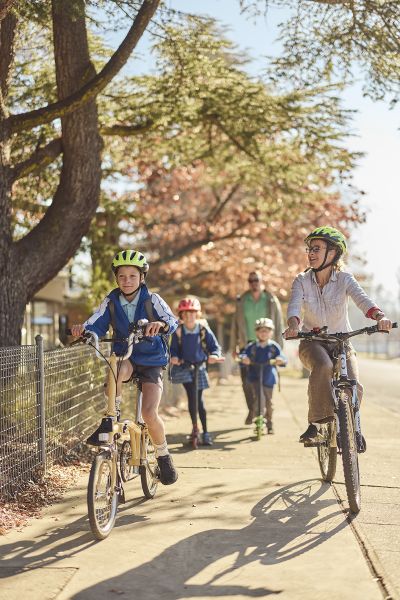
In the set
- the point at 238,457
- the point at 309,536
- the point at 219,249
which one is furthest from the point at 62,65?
the point at 219,249

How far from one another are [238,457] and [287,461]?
0.56 metres

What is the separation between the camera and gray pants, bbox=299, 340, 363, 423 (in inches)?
270

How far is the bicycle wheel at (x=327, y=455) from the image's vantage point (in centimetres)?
731

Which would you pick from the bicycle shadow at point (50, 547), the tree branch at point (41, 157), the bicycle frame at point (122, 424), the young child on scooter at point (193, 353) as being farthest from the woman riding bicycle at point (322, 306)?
the tree branch at point (41, 157)

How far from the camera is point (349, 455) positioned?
6316mm

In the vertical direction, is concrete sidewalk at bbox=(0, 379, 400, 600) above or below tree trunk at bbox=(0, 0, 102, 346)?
below

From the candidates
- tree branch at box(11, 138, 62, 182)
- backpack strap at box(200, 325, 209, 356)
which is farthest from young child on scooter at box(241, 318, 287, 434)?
tree branch at box(11, 138, 62, 182)

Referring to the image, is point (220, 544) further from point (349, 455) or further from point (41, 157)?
point (41, 157)

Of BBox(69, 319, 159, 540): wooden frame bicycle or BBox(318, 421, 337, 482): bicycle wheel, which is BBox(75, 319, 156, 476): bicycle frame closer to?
BBox(69, 319, 159, 540): wooden frame bicycle

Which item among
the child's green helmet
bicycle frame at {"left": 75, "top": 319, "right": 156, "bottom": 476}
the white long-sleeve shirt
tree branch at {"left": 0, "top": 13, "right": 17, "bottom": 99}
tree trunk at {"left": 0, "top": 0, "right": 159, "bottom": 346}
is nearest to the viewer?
bicycle frame at {"left": 75, "top": 319, "right": 156, "bottom": 476}

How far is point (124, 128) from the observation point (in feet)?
44.3

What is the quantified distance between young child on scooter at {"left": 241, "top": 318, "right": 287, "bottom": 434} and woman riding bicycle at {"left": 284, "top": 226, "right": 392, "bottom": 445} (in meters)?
3.96

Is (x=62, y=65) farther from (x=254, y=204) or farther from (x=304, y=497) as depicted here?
(x=254, y=204)

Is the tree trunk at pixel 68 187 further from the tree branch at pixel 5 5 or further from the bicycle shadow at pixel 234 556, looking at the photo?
the bicycle shadow at pixel 234 556
